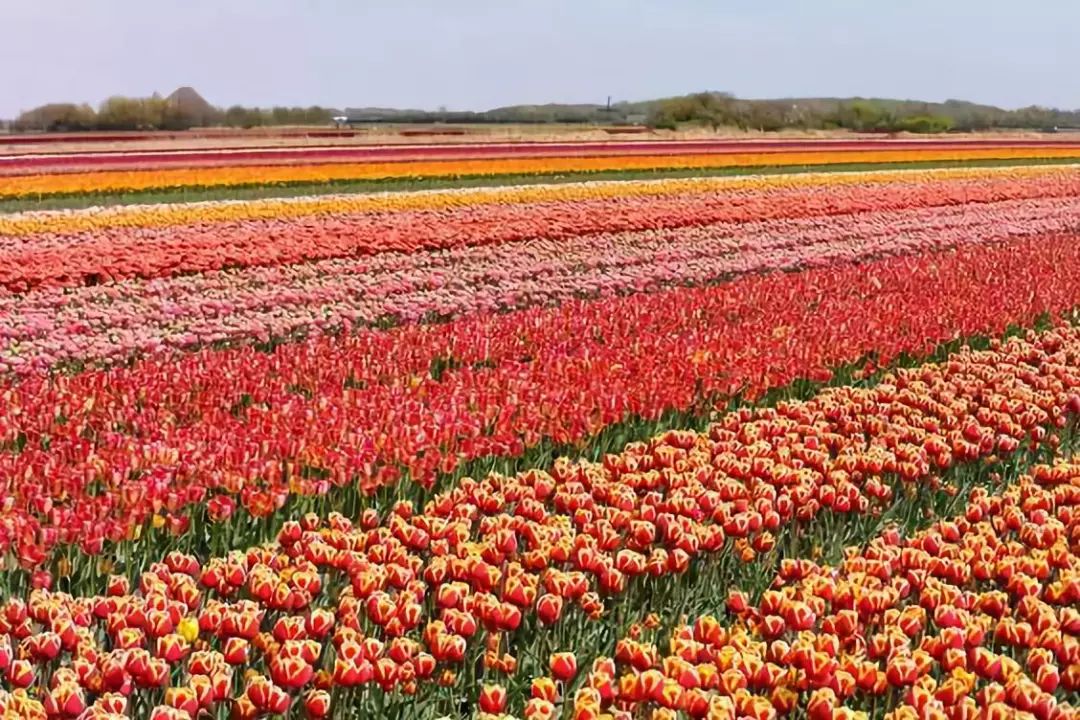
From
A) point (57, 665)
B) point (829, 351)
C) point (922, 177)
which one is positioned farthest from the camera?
point (922, 177)

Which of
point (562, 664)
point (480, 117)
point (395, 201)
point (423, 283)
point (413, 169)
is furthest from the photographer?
point (480, 117)

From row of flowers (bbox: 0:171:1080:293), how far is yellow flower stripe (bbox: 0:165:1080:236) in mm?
417

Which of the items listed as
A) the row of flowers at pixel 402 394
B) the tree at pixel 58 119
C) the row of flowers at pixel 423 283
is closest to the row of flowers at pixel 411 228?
the row of flowers at pixel 423 283

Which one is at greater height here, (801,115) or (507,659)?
(801,115)

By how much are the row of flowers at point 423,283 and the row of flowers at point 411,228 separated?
35cm

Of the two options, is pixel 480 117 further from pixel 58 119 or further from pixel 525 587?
pixel 525 587

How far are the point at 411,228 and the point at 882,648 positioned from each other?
13791 millimetres

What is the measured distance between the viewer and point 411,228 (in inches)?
658

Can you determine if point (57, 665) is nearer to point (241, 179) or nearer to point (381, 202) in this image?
point (381, 202)

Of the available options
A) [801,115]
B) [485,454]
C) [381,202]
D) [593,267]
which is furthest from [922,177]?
[801,115]

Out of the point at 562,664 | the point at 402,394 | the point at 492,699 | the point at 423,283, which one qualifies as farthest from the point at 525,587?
the point at 423,283

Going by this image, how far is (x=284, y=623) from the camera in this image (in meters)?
3.34

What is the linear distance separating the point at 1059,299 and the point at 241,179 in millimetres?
19042

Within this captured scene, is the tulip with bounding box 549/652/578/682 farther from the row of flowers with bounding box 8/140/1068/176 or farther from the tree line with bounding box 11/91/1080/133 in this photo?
the tree line with bounding box 11/91/1080/133
